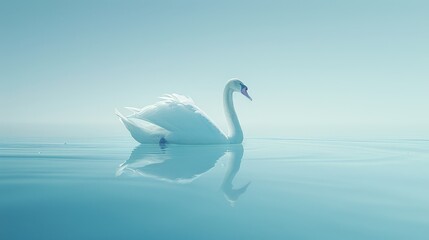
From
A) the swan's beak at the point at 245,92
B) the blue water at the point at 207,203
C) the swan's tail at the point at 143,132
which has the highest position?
the swan's beak at the point at 245,92

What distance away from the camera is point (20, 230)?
8.96ft

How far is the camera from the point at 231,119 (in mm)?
12523

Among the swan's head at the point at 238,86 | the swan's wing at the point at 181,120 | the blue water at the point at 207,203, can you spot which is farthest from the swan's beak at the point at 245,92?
the blue water at the point at 207,203

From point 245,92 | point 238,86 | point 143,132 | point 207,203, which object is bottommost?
point 207,203

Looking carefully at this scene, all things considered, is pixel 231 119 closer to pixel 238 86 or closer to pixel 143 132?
pixel 238 86

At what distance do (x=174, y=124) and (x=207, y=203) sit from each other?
21.2 ft

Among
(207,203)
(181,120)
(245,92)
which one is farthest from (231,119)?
(207,203)

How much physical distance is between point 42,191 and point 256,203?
104 inches

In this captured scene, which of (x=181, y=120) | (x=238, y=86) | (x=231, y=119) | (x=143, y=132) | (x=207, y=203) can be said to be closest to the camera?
(x=207, y=203)

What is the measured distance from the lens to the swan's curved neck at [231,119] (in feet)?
38.0

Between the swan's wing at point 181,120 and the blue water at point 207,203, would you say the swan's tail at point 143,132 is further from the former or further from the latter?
the blue water at point 207,203

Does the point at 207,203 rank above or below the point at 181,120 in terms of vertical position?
below

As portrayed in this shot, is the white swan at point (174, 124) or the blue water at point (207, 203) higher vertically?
the white swan at point (174, 124)

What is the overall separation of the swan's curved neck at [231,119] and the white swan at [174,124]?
39 centimetres
